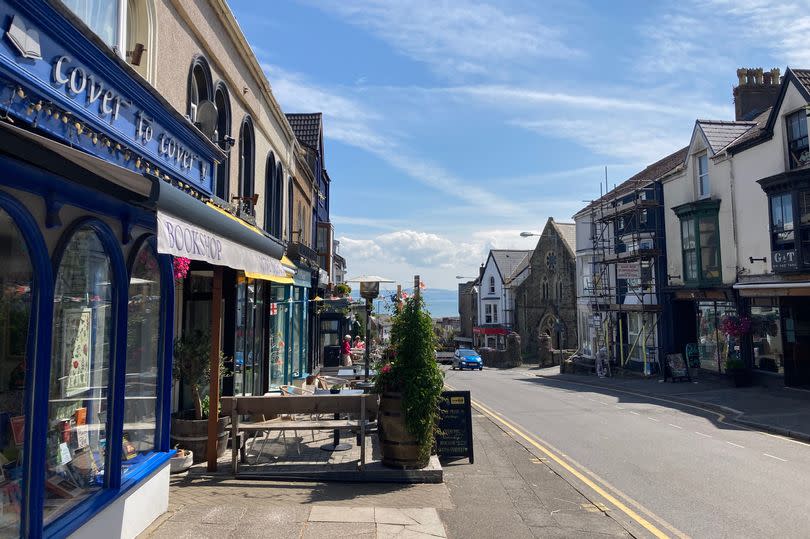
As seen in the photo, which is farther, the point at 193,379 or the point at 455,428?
the point at 455,428

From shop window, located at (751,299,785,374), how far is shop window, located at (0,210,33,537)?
23.1m

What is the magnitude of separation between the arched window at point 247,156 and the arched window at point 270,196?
5.59 ft

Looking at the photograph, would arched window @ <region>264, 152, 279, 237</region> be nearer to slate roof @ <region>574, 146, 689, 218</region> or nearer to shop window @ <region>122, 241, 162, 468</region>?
shop window @ <region>122, 241, 162, 468</region>

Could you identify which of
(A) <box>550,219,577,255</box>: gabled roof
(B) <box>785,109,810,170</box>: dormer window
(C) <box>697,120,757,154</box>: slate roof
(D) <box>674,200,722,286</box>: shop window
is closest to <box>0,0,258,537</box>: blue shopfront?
(B) <box>785,109,810,170</box>: dormer window

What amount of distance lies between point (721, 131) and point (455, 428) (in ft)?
70.6

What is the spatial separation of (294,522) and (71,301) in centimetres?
327

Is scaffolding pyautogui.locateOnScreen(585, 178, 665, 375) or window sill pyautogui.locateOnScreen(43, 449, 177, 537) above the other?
scaffolding pyautogui.locateOnScreen(585, 178, 665, 375)

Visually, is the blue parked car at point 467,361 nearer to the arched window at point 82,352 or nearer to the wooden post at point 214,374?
the wooden post at point 214,374

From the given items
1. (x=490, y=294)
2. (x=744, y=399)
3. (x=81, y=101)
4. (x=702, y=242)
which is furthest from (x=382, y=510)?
(x=490, y=294)

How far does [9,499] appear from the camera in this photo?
3826 mm

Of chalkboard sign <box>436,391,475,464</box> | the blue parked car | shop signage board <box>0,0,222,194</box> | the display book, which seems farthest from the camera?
the blue parked car

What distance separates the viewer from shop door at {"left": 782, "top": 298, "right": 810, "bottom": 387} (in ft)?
64.7

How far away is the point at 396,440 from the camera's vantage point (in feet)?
26.9

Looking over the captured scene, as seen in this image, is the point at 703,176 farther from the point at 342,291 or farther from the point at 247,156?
the point at 247,156
